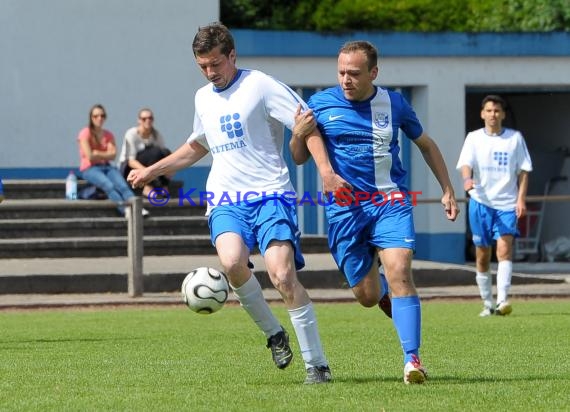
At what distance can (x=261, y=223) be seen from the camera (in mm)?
8805

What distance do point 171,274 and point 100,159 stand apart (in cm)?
297

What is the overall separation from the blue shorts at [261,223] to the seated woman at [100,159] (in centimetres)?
1221

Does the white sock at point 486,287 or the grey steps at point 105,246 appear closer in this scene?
the white sock at point 486,287

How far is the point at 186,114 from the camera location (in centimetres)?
2419

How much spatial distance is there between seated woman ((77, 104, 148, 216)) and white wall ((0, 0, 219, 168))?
8.09ft

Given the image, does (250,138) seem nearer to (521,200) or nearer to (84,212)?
(521,200)

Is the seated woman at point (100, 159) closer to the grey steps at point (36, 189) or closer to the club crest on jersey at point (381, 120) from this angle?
the grey steps at point (36, 189)

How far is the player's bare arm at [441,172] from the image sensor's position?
360 inches

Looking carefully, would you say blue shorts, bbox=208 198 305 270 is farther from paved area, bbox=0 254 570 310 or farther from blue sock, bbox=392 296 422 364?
paved area, bbox=0 254 570 310

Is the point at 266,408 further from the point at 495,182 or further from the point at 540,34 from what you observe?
the point at 540,34

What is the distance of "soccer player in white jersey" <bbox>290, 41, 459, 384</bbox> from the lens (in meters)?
8.96

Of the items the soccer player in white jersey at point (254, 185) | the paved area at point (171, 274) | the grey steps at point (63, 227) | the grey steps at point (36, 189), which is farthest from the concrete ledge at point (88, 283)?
the soccer player in white jersey at point (254, 185)

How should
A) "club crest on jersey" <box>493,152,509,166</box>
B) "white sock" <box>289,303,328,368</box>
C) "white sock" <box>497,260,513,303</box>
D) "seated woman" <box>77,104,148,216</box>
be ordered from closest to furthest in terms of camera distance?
1. "white sock" <box>289,303,328,368</box>
2. "club crest on jersey" <box>493,152,509,166</box>
3. "white sock" <box>497,260,513,303</box>
4. "seated woman" <box>77,104,148,216</box>

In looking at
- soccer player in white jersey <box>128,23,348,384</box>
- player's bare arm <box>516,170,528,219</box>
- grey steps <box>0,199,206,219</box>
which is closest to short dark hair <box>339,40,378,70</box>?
soccer player in white jersey <box>128,23,348,384</box>
